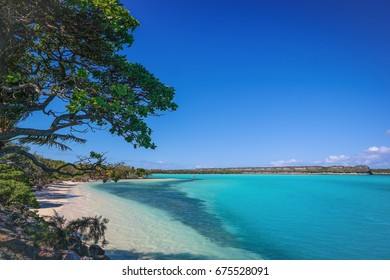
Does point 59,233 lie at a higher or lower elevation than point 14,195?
lower

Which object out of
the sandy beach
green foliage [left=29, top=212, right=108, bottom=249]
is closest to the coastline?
the sandy beach

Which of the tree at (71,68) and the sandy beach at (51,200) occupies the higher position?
the tree at (71,68)

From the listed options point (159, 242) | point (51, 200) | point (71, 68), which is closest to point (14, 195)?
point (159, 242)

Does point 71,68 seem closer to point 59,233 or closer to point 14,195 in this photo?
point 59,233

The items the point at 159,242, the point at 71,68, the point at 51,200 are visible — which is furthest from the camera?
the point at 51,200

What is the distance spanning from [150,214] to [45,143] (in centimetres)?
1953

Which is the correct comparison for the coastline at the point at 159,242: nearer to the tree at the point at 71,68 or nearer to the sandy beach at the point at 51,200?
the sandy beach at the point at 51,200

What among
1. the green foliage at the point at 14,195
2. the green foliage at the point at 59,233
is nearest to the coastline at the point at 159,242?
the green foliage at the point at 59,233

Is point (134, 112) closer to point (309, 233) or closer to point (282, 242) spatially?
point (282, 242)

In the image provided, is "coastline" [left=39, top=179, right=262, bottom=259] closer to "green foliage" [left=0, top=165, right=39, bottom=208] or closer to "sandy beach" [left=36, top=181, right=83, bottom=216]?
"sandy beach" [left=36, top=181, right=83, bottom=216]

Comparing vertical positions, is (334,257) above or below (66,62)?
below
